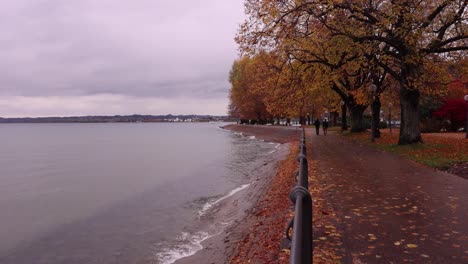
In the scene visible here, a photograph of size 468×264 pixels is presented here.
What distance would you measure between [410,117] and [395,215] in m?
15.6

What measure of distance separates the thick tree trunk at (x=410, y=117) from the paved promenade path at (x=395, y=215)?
858 centimetres

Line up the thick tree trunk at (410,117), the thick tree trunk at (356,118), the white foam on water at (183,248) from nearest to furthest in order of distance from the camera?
the white foam on water at (183,248), the thick tree trunk at (410,117), the thick tree trunk at (356,118)

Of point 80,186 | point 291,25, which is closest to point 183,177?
point 80,186

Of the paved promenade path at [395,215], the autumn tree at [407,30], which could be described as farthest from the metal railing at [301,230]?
the autumn tree at [407,30]

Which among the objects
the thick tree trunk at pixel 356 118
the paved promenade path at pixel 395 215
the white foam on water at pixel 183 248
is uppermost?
the thick tree trunk at pixel 356 118

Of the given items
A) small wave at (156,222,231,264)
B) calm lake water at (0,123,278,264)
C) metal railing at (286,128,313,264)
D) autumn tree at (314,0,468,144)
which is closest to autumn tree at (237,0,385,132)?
autumn tree at (314,0,468,144)

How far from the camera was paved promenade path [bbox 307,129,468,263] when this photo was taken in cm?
542

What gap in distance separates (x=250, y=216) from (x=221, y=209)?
10.2 feet

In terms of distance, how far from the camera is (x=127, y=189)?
828 inches

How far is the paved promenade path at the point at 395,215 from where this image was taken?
5.42 metres

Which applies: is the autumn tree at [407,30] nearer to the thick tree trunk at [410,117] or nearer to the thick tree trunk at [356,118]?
the thick tree trunk at [410,117]

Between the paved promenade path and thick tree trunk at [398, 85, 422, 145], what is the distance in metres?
8.58

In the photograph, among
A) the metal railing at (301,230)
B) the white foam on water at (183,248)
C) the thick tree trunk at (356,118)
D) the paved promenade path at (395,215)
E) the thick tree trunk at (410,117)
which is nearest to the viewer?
the metal railing at (301,230)

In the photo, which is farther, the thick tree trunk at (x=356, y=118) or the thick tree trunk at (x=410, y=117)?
the thick tree trunk at (x=356, y=118)
